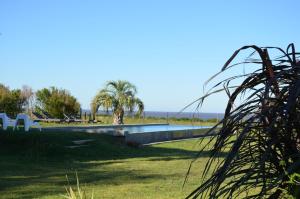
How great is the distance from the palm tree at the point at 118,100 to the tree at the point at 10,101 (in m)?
4.90

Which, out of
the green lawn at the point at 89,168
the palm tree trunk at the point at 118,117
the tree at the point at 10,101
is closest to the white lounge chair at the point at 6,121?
the green lawn at the point at 89,168

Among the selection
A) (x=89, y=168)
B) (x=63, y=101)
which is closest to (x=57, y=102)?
(x=63, y=101)

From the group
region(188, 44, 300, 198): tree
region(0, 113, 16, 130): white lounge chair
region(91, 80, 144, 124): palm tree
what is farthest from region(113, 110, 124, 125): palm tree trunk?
region(188, 44, 300, 198): tree

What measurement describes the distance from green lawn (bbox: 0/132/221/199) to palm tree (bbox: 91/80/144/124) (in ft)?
48.2

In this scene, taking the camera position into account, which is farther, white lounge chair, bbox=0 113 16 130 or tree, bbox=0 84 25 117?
tree, bbox=0 84 25 117

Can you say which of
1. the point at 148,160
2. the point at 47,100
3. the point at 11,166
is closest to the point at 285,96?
the point at 11,166

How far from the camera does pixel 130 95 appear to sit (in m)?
32.4

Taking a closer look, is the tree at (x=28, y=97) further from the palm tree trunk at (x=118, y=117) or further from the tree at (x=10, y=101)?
the palm tree trunk at (x=118, y=117)

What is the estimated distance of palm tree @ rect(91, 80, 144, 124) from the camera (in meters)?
32.0

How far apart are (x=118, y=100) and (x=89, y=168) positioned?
21346mm

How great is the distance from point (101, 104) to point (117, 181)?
940 inches

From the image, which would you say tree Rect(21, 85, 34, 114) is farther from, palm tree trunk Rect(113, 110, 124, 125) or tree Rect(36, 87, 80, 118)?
palm tree trunk Rect(113, 110, 124, 125)

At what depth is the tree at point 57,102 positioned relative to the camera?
111 feet

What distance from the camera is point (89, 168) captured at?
1097 centimetres
